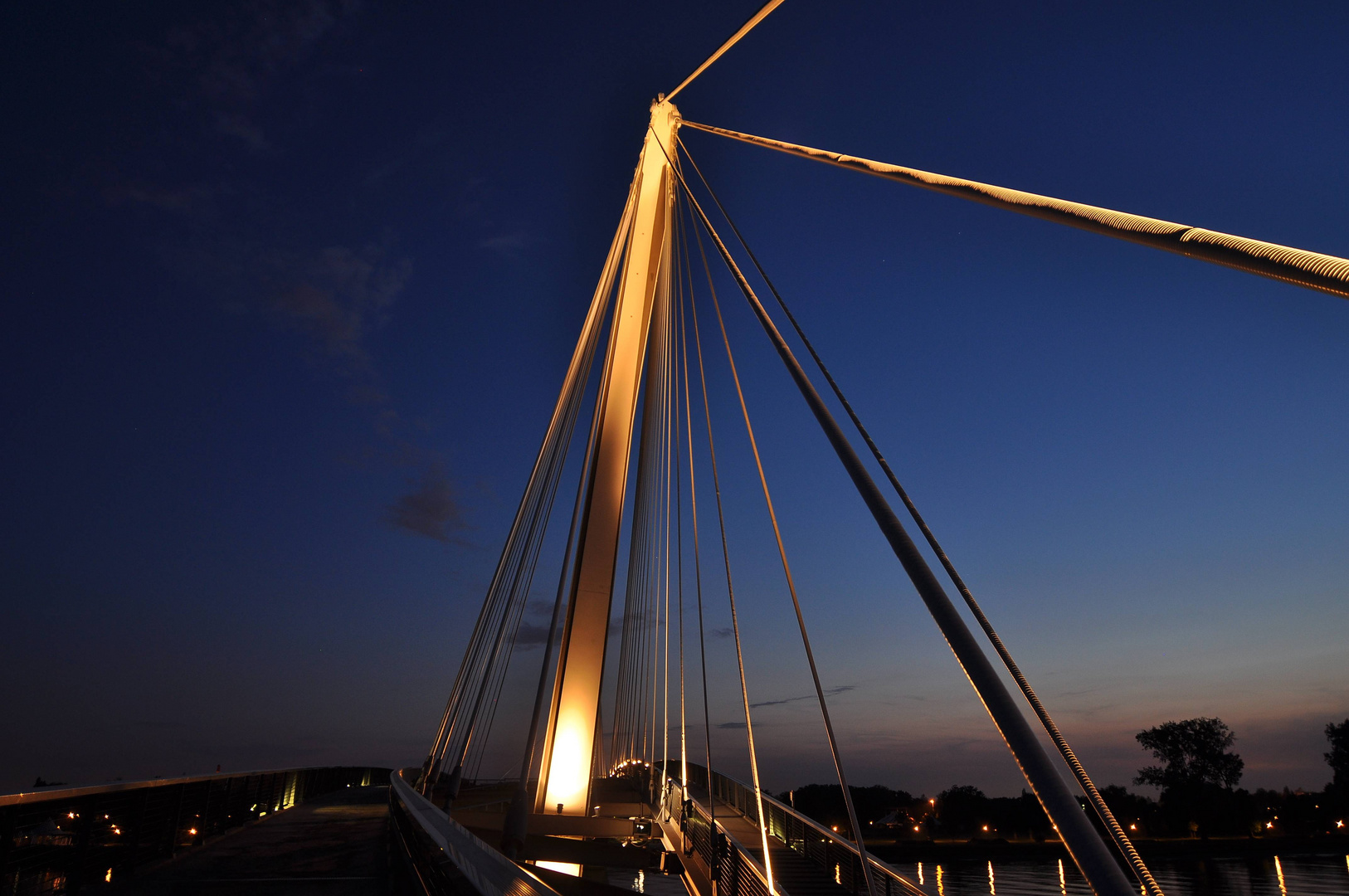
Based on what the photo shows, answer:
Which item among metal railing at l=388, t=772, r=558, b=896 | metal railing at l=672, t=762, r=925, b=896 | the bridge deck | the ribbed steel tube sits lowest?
the bridge deck

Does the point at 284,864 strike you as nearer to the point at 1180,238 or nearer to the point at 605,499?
the point at 605,499

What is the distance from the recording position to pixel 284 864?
6141mm

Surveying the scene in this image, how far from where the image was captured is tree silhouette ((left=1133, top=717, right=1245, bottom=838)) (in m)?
31.4

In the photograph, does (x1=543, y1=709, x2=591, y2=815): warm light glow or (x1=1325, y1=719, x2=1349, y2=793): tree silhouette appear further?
(x1=1325, y1=719, x2=1349, y2=793): tree silhouette

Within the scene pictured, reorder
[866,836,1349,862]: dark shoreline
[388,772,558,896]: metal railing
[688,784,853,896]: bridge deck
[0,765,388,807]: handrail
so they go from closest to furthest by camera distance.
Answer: [388,772,558,896]: metal railing
[0,765,388,807]: handrail
[688,784,853,896]: bridge deck
[866,836,1349,862]: dark shoreline

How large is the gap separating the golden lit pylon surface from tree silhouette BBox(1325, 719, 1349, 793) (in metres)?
40.1

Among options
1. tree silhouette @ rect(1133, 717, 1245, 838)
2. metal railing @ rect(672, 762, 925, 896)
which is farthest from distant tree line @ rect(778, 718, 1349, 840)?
metal railing @ rect(672, 762, 925, 896)

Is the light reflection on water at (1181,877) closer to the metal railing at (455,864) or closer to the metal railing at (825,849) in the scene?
the metal railing at (825,849)

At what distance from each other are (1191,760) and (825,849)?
34188 millimetres

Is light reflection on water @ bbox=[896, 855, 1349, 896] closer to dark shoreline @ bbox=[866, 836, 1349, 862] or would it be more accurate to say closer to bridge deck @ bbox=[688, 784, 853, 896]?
dark shoreline @ bbox=[866, 836, 1349, 862]

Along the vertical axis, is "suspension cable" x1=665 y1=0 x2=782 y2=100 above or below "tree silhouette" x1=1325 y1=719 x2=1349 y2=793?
above

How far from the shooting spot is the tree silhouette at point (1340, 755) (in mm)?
34281

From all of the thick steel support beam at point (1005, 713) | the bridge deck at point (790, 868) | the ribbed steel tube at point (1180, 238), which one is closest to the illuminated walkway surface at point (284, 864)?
the bridge deck at point (790, 868)

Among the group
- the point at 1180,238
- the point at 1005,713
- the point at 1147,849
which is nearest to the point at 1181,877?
the point at 1147,849
